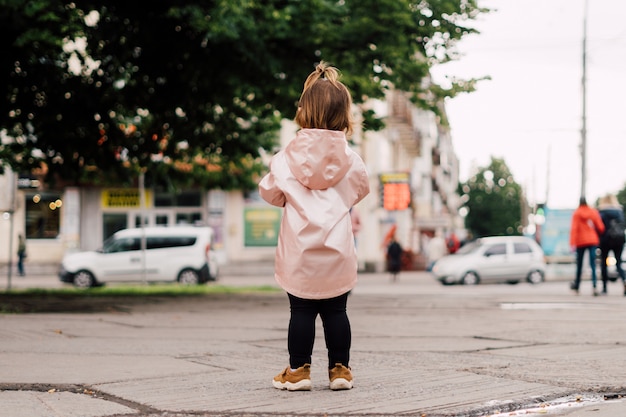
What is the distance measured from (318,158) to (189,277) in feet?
74.2

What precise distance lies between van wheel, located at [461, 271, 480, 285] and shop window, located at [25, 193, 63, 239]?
65.5 feet

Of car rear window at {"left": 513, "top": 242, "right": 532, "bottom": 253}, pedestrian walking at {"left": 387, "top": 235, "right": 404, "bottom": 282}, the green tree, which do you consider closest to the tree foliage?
car rear window at {"left": 513, "top": 242, "right": 532, "bottom": 253}

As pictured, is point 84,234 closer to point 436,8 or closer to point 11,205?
point 11,205

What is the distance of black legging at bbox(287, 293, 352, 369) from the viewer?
15.8 feet

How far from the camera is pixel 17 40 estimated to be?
11539 mm

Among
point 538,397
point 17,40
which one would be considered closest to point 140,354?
point 538,397

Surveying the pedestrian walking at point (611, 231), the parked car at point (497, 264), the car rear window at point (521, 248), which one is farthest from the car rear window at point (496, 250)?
the pedestrian walking at point (611, 231)

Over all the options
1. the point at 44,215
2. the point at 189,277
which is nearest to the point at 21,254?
the point at 44,215

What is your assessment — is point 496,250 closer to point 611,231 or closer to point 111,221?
point 611,231

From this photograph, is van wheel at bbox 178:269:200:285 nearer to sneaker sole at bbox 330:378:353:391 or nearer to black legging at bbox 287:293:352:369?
black legging at bbox 287:293:352:369

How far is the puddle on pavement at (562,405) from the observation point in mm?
4125

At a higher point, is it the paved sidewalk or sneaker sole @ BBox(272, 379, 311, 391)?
sneaker sole @ BBox(272, 379, 311, 391)

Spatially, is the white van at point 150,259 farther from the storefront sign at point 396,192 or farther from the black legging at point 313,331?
the black legging at point 313,331

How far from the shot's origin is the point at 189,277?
27047mm
